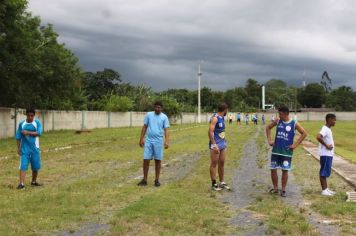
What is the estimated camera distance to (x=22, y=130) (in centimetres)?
1172

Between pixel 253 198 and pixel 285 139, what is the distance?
1.40m

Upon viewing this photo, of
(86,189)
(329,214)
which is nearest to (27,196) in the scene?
(86,189)

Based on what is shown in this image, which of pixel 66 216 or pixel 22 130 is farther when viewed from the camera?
pixel 22 130

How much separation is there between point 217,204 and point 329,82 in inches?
7388

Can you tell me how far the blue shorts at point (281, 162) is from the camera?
36.0ft

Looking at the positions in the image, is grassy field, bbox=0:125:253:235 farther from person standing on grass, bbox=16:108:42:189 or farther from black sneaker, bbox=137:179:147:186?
person standing on grass, bbox=16:108:42:189

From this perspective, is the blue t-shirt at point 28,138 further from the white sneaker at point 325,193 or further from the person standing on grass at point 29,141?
the white sneaker at point 325,193

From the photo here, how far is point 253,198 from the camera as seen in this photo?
417 inches

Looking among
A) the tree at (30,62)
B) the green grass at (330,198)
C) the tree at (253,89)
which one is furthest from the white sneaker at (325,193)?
the tree at (253,89)

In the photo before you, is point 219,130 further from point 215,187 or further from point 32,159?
point 32,159

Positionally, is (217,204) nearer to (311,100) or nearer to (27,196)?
(27,196)

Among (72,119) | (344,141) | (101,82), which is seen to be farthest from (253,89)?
(344,141)

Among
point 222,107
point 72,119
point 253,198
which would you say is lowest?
point 253,198

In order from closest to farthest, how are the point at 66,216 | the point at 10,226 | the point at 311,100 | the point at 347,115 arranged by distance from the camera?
the point at 10,226 < the point at 66,216 < the point at 347,115 < the point at 311,100
